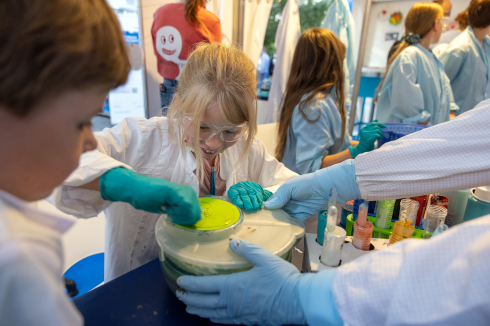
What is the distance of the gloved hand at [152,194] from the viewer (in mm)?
643

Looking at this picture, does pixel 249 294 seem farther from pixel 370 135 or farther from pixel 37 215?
pixel 370 135

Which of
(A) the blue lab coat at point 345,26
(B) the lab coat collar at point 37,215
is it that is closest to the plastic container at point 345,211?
(B) the lab coat collar at point 37,215

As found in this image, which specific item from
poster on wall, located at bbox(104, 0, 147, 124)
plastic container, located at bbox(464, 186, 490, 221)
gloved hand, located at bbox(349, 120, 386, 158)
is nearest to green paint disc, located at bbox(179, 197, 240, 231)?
plastic container, located at bbox(464, 186, 490, 221)

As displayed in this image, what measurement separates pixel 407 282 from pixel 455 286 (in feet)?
0.21

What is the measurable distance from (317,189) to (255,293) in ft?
1.60

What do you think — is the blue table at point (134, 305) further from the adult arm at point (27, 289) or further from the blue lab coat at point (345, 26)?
the blue lab coat at point (345, 26)

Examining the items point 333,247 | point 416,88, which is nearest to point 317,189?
point 333,247

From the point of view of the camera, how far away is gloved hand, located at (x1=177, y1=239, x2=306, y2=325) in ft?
A: 1.98

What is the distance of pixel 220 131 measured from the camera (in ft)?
3.26

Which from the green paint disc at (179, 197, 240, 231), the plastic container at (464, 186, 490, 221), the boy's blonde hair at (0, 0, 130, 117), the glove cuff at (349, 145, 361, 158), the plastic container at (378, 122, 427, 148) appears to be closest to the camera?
the boy's blonde hair at (0, 0, 130, 117)

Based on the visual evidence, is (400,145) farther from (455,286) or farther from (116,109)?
(116,109)

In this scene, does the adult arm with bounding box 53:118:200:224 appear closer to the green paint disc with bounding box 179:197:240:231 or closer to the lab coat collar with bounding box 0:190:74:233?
the green paint disc with bounding box 179:197:240:231

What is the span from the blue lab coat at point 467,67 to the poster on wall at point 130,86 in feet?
9.82

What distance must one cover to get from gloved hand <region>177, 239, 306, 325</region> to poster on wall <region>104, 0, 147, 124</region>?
2.83 metres
